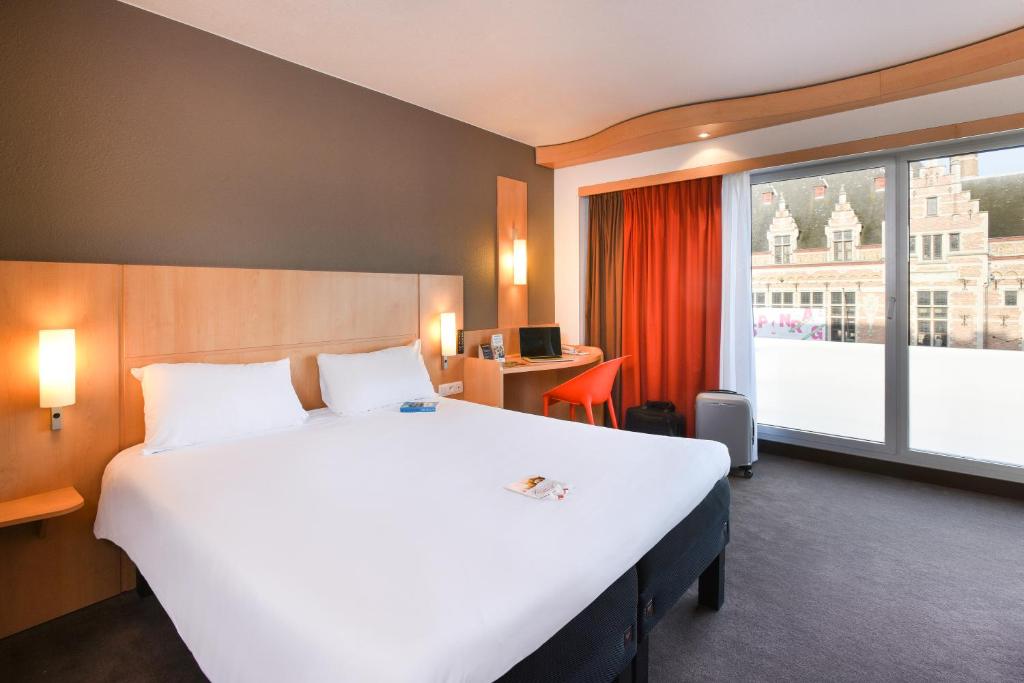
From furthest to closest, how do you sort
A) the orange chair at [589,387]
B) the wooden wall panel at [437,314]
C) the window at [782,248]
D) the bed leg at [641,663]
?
the window at [782,248] → the orange chair at [589,387] → the wooden wall panel at [437,314] → the bed leg at [641,663]

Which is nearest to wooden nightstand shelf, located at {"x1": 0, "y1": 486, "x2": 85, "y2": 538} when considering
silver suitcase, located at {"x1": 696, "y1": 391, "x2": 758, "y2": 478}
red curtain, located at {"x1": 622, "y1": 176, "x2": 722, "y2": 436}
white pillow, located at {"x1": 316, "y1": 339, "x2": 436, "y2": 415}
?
white pillow, located at {"x1": 316, "y1": 339, "x2": 436, "y2": 415}

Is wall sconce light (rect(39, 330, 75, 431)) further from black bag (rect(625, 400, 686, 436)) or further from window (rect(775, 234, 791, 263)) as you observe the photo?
window (rect(775, 234, 791, 263))

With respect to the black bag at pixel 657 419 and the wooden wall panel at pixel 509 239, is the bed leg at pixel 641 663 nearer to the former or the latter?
the black bag at pixel 657 419

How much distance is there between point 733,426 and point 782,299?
1.19 m

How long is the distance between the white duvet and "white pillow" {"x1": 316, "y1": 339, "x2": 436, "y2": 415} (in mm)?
445

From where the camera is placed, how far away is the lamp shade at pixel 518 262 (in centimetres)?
454

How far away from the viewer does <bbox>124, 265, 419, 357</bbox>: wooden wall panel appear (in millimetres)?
2434

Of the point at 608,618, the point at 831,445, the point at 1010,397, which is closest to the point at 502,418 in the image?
the point at 608,618

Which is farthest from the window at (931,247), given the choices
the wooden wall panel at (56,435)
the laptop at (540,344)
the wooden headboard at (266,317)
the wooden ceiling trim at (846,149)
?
the wooden wall panel at (56,435)

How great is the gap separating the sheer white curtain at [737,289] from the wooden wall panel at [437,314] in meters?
2.10

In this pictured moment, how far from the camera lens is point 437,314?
3799 mm

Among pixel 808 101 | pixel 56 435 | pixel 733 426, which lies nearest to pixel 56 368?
pixel 56 435

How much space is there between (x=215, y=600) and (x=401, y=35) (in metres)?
2.70

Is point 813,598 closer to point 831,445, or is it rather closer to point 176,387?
point 831,445
